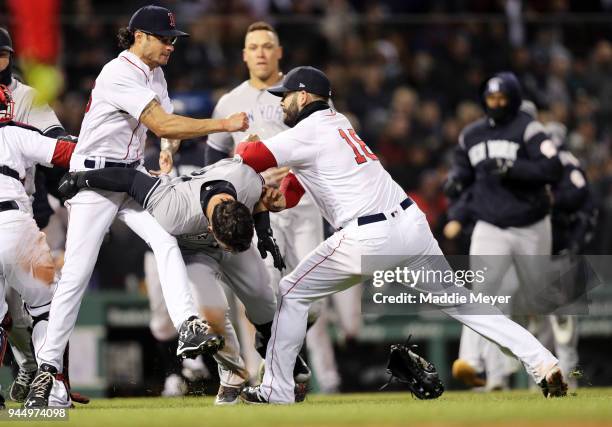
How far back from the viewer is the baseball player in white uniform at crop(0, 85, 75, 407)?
7.92 meters

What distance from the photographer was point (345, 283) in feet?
Result: 26.5

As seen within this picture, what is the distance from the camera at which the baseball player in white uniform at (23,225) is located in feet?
Result: 26.0

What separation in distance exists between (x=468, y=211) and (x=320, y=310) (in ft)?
6.37

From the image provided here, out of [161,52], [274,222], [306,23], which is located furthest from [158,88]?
[306,23]

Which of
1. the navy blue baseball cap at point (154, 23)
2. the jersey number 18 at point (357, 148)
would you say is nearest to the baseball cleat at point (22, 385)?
the navy blue baseball cap at point (154, 23)

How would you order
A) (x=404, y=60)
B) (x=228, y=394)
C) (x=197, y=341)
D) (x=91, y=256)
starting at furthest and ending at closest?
(x=404, y=60), (x=228, y=394), (x=91, y=256), (x=197, y=341)

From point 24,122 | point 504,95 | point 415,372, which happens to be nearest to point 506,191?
point 504,95

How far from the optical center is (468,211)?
10.8 meters

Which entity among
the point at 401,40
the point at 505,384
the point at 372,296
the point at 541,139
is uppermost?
the point at 401,40

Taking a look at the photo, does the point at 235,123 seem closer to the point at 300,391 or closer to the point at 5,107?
the point at 5,107

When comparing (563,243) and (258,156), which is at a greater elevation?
(258,156)

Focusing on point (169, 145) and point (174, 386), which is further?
point (174, 386)

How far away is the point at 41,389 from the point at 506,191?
15.6 feet

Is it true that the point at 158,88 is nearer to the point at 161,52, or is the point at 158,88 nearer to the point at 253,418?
the point at 161,52
